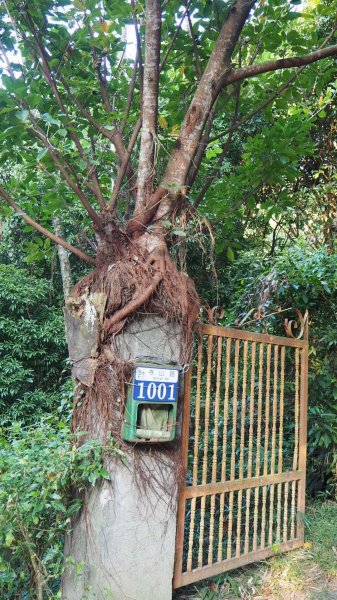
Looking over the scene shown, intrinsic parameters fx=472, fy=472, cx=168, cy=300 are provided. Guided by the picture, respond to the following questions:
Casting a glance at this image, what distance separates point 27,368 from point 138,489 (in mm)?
4645

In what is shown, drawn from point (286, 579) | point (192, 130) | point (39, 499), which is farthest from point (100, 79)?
point (286, 579)

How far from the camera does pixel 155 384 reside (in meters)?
2.29

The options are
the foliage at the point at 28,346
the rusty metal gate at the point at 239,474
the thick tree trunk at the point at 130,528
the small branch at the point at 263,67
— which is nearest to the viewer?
the thick tree trunk at the point at 130,528

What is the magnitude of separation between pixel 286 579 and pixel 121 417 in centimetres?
160

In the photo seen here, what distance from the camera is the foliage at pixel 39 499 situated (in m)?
1.99

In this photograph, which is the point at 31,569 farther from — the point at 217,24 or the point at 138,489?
the point at 217,24

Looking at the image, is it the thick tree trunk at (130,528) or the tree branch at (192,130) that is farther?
the tree branch at (192,130)

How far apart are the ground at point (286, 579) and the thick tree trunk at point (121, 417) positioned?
514mm

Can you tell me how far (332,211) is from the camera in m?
7.09

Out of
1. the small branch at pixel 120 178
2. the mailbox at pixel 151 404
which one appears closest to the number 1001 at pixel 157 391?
the mailbox at pixel 151 404

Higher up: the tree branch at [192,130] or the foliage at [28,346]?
the tree branch at [192,130]

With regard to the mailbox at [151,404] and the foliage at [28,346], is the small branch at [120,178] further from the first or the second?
the foliage at [28,346]

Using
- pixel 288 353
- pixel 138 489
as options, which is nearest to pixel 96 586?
pixel 138 489

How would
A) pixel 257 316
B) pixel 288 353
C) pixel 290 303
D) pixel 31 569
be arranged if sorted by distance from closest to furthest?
pixel 31 569 < pixel 257 316 < pixel 288 353 < pixel 290 303
